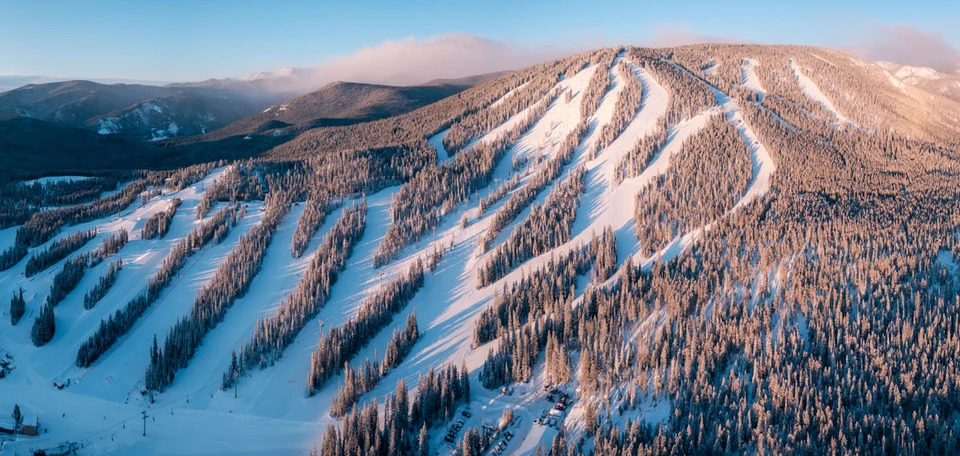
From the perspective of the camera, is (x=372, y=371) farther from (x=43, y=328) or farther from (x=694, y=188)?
(x=694, y=188)

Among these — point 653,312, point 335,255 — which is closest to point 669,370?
point 653,312

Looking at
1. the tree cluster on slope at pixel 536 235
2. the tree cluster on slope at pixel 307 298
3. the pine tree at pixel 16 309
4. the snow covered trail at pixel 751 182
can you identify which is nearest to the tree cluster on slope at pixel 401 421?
the tree cluster on slope at pixel 307 298

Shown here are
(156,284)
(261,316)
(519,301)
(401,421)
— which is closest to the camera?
(401,421)

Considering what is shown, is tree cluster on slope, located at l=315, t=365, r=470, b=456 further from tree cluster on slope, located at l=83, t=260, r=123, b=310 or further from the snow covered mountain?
tree cluster on slope, located at l=83, t=260, r=123, b=310

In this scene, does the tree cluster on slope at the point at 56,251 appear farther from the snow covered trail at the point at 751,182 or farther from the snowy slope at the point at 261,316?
the snow covered trail at the point at 751,182

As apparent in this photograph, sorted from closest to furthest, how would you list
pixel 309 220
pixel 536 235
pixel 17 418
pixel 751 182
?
pixel 17 418, pixel 536 235, pixel 751 182, pixel 309 220

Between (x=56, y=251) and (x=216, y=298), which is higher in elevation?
(x=56, y=251)

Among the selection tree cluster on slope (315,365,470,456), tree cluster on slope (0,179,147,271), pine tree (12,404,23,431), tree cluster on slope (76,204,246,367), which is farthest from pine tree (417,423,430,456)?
tree cluster on slope (0,179,147,271)

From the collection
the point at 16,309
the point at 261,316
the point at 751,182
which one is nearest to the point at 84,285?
the point at 16,309
